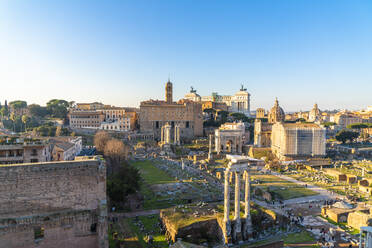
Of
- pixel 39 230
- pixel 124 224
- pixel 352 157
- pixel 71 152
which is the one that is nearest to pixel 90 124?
pixel 71 152

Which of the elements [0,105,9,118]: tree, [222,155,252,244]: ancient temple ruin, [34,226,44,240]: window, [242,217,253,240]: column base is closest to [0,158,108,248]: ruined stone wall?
[34,226,44,240]: window

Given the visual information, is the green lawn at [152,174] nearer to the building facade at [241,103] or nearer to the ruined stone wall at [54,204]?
the ruined stone wall at [54,204]

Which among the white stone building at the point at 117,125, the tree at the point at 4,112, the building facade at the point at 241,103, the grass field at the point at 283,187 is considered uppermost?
the building facade at the point at 241,103

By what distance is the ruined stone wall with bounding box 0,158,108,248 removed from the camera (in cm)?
1252

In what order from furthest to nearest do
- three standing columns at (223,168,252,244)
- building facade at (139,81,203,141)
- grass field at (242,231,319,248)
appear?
building facade at (139,81,203,141) < three standing columns at (223,168,252,244) < grass field at (242,231,319,248)

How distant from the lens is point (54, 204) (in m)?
13.4

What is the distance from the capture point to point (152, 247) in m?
16.8

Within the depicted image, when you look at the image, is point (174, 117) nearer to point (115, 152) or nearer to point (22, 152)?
point (115, 152)

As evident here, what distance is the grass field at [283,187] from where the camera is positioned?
29.6 m

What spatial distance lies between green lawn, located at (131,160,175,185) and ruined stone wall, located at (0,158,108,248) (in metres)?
17.2

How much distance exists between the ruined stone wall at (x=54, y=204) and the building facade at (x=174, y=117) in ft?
194

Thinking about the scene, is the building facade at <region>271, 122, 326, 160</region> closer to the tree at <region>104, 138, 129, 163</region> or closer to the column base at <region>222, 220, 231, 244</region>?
the tree at <region>104, 138, 129, 163</region>

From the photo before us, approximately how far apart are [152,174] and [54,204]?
22.8m

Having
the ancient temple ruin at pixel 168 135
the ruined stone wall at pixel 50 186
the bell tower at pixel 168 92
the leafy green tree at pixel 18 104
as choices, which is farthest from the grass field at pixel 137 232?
the bell tower at pixel 168 92
